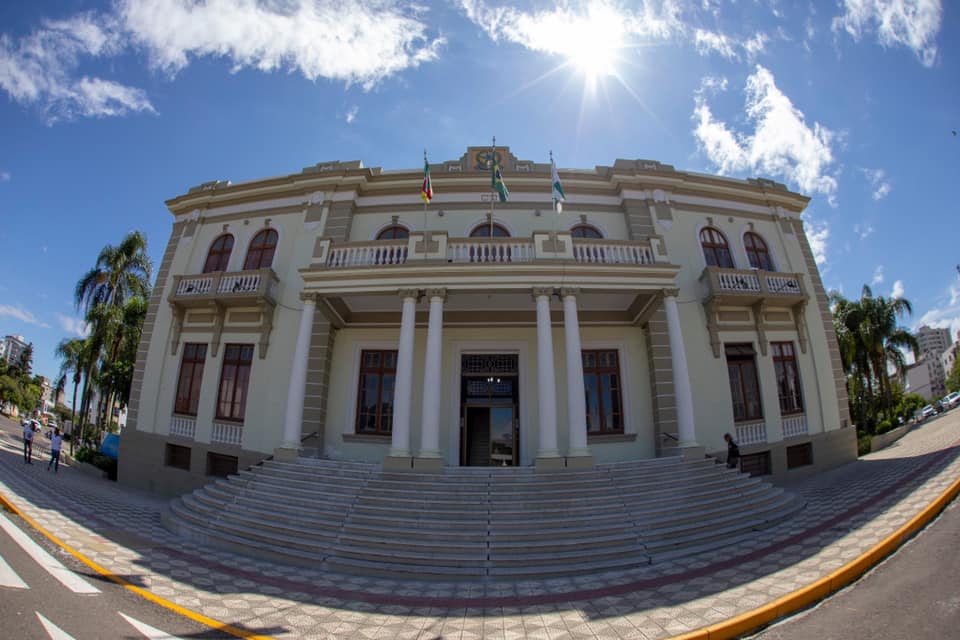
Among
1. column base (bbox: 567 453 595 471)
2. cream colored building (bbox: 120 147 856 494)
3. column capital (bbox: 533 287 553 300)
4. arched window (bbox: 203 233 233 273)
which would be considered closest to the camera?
column base (bbox: 567 453 595 471)

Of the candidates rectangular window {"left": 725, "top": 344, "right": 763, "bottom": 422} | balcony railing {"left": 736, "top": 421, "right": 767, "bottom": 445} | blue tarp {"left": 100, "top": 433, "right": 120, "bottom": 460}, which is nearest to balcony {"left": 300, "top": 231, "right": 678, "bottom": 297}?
rectangular window {"left": 725, "top": 344, "right": 763, "bottom": 422}

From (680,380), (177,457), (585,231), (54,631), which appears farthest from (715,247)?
(177,457)

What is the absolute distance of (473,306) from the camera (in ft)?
39.1

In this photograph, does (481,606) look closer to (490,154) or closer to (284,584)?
(284,584)

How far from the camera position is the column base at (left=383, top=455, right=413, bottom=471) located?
28.8ft

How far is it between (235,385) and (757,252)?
18.7m

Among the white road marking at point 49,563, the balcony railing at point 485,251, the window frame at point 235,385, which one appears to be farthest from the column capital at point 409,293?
the white road marking at point 49,563

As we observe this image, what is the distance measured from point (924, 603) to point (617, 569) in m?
3.50

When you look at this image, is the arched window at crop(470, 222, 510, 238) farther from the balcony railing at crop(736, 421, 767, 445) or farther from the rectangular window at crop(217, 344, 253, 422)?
the balcony railing at crop(736, 421, 767, 445)

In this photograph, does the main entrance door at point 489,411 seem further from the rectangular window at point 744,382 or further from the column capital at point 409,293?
the rectangular window at point 744,382

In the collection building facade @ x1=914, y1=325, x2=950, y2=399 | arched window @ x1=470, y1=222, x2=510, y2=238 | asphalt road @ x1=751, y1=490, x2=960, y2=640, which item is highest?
building facade @ x1=914, y1=325, x2=950, y2=399

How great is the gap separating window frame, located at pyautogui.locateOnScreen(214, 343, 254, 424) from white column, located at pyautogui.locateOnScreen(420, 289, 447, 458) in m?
6.59

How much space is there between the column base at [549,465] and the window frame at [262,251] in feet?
36.4

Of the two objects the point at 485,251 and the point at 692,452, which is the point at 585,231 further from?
the point at 692,452
